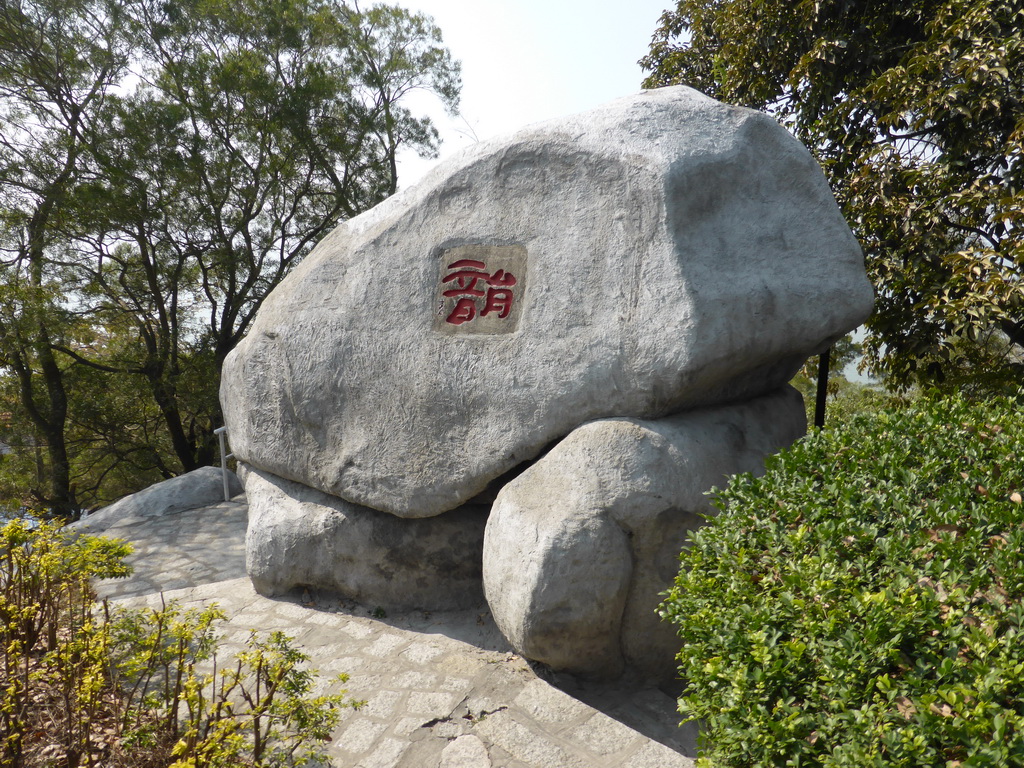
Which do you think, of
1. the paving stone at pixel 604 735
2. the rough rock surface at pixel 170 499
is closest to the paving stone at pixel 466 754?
the paving stone at pixel 604 735

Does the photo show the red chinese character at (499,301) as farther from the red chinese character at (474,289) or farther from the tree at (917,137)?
the tree at (917,137)

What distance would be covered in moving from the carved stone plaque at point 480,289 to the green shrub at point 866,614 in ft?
6.39

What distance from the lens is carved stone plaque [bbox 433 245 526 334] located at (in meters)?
4.49

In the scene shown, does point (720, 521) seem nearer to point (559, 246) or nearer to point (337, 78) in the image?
point (559, 246)

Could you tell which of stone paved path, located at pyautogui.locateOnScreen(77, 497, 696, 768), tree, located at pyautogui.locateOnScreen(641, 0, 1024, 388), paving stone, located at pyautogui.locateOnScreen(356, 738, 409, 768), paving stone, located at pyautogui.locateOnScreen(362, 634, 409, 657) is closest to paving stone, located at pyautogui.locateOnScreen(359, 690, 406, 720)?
stone paved path, located at pyautogui.locateOnScreen(77, 497, 696, 768)

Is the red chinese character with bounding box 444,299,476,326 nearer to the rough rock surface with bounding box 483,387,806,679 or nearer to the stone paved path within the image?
the rough rock surface with bounding box 483,387,806,679

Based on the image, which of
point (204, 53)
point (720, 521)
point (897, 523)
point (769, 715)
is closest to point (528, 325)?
point (720, 521)

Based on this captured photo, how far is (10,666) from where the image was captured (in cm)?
335

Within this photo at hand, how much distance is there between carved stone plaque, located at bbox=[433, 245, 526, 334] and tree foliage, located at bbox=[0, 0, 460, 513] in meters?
9.52

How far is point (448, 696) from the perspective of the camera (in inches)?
157

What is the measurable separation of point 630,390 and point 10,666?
3.50 m

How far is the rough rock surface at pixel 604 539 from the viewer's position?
3.70 metres

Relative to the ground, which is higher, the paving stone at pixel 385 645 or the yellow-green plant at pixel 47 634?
the yellow-green plant at pixel 47 634

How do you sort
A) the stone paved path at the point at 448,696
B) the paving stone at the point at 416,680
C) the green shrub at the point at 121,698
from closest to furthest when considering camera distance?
the green shrub at the point at 121,698, the stone paved path at the point at 448,696, the paving stone at the point at 416,680
